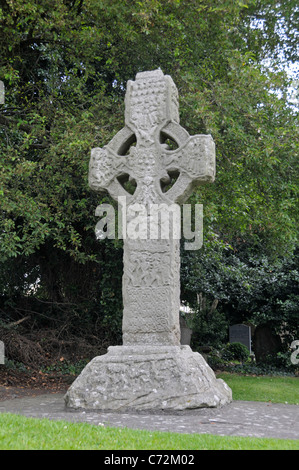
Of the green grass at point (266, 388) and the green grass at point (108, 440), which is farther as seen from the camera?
the green grass at point (266, 388)

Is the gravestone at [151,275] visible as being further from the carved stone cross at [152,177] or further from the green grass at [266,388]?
the green grass at [266,388]

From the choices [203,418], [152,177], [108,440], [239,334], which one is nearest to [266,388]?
[203,418]

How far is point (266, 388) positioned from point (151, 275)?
193 inches

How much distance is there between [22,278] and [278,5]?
8.90 meters

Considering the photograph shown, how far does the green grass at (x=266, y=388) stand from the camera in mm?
8497

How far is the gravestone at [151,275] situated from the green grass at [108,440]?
1.36 metres

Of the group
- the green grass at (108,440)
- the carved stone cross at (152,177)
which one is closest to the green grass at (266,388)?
the carved stone cross at (152,177)

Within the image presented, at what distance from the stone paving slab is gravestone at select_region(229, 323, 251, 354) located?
11.9m

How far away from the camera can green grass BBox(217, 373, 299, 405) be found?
27.9 ft

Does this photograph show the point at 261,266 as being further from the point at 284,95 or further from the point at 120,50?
the point at 120,50

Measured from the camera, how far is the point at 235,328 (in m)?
18.3

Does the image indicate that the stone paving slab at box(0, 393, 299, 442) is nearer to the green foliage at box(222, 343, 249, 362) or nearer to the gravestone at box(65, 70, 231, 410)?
the gravestone at box(65, 70, 231, 410)

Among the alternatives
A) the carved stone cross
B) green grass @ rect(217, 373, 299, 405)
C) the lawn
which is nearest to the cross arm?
the carved stone cross
